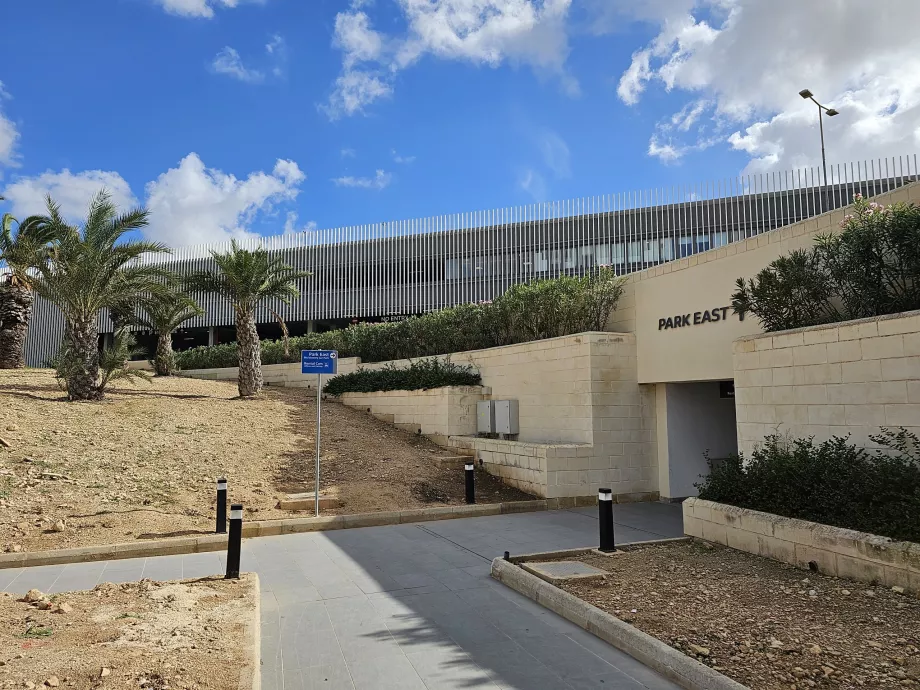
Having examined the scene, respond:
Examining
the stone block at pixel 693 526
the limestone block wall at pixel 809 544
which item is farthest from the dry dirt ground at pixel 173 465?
the limestone block wall at pixel 809 544

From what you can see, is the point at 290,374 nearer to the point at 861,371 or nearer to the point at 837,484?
the point at 861,371

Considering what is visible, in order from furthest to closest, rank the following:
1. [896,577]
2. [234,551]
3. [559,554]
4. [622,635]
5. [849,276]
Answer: [849,276], [559,554], [234,551], [896,577], [622,635]

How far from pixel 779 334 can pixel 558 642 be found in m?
5.36

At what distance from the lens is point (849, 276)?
313 inches

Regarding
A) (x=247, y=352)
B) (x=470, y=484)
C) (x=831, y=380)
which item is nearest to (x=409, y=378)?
(x=247, y=352)

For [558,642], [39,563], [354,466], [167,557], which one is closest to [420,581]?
[558,642]

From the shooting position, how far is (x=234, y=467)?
1267 cm

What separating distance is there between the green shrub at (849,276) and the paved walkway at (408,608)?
145 inches

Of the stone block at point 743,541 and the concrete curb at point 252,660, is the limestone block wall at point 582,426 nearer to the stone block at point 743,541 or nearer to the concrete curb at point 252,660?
the stone block at point 743,541

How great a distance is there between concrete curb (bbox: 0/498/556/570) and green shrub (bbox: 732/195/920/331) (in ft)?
17.2

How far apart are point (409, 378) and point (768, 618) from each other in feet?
43.9

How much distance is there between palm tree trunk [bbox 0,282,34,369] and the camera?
22062mm

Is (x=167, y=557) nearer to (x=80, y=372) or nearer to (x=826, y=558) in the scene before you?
(x=826, y=558)

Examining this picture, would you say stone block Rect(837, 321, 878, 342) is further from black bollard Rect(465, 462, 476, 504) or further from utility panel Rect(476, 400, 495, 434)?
utility panel Rect(476, 400, 495, 434)
